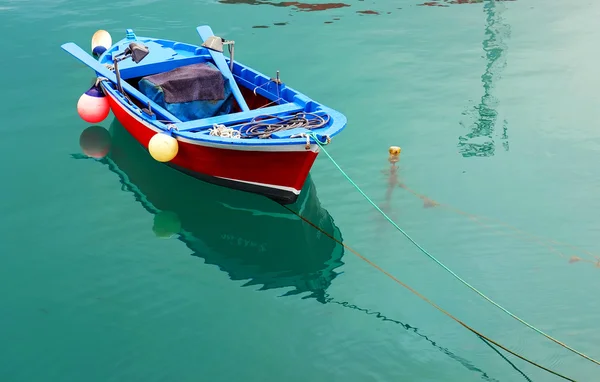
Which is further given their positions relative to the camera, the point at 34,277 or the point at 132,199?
the point at 132,199

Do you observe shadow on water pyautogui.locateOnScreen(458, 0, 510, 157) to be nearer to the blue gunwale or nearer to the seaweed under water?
the blue gunwale

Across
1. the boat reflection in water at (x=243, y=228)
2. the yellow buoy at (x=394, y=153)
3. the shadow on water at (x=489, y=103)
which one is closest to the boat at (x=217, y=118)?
the boat reflection in water at (x=243, y=228)

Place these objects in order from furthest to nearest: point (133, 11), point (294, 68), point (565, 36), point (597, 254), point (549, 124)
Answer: point (133, 11) → point (565, 36) → point (294, 68) → point (549, 124) → point (597, 254)

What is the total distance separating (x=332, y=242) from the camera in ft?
27.8

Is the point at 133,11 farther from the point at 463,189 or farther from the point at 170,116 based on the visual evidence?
the point at 463,189

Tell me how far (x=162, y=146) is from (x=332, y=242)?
8.89 feet

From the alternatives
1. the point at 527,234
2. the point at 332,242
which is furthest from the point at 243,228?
the point at 527,234

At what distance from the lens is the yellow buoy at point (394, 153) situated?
941 cm

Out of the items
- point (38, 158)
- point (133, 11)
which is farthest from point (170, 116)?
point (133, 11)

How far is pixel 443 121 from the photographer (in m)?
11.6

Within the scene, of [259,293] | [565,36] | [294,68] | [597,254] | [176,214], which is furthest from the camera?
[565,36]

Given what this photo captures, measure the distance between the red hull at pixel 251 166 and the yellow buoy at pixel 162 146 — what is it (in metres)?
0.19

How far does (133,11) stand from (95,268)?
11.8 m

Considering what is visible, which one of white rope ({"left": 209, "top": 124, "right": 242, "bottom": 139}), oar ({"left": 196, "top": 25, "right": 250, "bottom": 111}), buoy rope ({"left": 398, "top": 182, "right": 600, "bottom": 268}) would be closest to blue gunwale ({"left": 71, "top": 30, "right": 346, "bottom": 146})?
white rope ({"left": 209, "top": 124, "right": 242, "bottom": 139})
